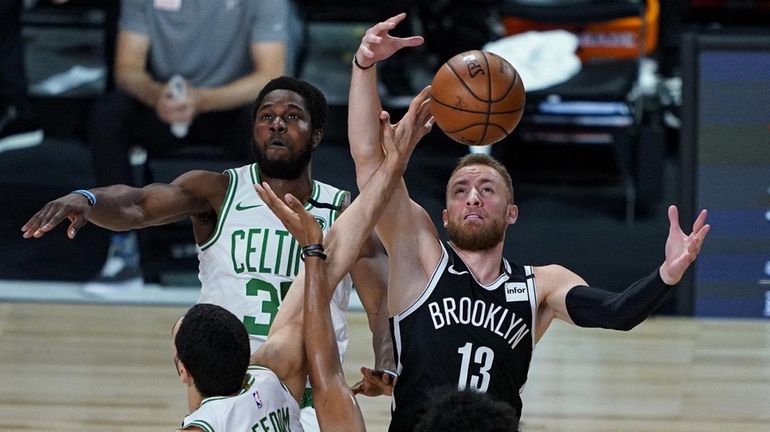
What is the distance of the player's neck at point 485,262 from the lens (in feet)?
14.7

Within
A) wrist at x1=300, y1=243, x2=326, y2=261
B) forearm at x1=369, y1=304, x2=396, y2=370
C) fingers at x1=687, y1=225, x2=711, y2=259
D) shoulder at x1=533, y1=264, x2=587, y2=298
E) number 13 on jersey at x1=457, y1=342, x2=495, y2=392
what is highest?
wrist at x1=300, y1=243, x2=326, y2=261

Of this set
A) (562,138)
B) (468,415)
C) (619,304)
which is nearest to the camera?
(468,415)

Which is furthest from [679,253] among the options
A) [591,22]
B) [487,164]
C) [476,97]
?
[591,22]

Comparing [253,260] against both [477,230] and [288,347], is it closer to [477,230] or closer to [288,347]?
[288,347]

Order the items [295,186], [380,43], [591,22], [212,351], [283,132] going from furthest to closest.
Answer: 1. [591,22]
2. [295,186]
3. [283,132]
4. [380,43]
5. [212,351]

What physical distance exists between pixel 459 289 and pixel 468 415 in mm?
1301

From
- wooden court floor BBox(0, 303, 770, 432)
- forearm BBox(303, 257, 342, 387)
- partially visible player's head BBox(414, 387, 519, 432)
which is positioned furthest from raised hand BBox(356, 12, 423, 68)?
wooden court floor BBox(0, 303, 770, 432)

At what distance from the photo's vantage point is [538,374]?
7.03 m

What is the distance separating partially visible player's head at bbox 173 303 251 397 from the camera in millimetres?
3670

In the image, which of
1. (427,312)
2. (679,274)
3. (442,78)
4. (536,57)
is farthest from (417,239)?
(536,57)

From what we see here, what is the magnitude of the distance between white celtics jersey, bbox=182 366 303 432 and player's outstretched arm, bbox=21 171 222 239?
2.52ft

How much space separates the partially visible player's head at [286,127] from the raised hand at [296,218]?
71cm

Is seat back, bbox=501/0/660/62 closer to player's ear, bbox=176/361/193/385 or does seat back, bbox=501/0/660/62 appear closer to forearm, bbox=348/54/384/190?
forearm, bbox=348/54/384/190

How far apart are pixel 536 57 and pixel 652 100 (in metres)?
1.01
